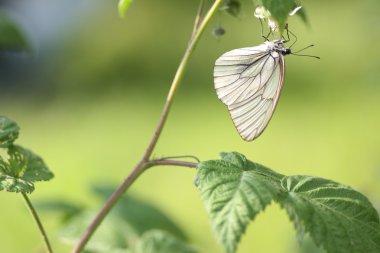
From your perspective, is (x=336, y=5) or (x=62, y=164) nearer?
(x=62, y=164)

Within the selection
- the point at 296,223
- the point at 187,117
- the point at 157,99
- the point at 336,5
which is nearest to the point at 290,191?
the point at 296,223

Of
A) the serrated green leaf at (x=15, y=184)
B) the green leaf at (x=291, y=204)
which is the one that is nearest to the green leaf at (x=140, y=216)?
the serrated green leaf at (x=15, y=184)

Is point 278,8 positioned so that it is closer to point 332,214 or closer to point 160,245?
point 332,214

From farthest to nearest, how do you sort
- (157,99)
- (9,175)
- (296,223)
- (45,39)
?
(45,39)
(157,99)
(9,175)
(296,223)

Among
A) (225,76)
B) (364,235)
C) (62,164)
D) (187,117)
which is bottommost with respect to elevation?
(62,164)

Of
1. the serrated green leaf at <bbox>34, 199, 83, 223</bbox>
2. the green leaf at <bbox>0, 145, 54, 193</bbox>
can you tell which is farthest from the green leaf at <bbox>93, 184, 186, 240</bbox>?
the green leaf at <bbox>0, 145, 54, 193</bbox>

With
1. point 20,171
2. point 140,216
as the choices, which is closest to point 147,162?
point 20,171

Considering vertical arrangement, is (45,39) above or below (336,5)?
below

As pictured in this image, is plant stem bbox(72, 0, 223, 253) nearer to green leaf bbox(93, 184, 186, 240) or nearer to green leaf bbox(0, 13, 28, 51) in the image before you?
green leaf bbox(93, 184, 186, 240)

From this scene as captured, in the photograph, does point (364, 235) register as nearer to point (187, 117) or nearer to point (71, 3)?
point (187, 117)
